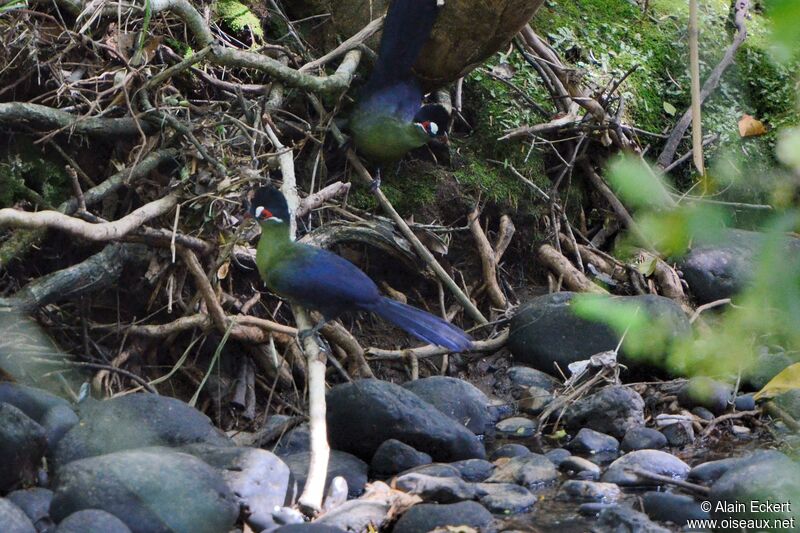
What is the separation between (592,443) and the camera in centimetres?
441

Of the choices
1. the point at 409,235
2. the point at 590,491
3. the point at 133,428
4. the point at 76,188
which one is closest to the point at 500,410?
the point at 409,235

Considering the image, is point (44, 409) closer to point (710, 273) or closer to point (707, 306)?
point (707, 306)

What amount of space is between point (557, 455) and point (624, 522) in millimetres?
982

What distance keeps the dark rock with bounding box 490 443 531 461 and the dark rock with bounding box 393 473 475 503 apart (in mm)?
659

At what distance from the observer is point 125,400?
11.9ft

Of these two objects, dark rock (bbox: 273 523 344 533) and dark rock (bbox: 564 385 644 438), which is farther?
dark rock (bbox: 564 385 644 438)

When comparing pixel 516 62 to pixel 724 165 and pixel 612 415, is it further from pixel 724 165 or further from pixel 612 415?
pixel 724 165

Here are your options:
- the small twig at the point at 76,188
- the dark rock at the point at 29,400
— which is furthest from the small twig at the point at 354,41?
the dark rock at the point at 29,400

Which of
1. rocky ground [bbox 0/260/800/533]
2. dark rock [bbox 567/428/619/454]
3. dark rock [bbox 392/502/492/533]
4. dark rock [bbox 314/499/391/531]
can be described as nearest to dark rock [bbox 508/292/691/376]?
rocky ground [bbox 0/260/800/533]

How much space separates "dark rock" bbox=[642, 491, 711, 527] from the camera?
3.38 metres

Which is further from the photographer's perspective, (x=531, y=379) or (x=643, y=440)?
(x=531, y=379)

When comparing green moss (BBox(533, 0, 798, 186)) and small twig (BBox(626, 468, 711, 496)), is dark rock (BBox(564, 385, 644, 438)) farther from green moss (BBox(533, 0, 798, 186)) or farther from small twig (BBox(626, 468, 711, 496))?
green moss (BBox(533, 0, 798, 186))

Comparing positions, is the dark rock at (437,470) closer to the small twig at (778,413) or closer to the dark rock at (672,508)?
the dark rock at (672,508)

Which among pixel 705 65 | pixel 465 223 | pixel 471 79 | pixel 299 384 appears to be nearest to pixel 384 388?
pixel 299 384
